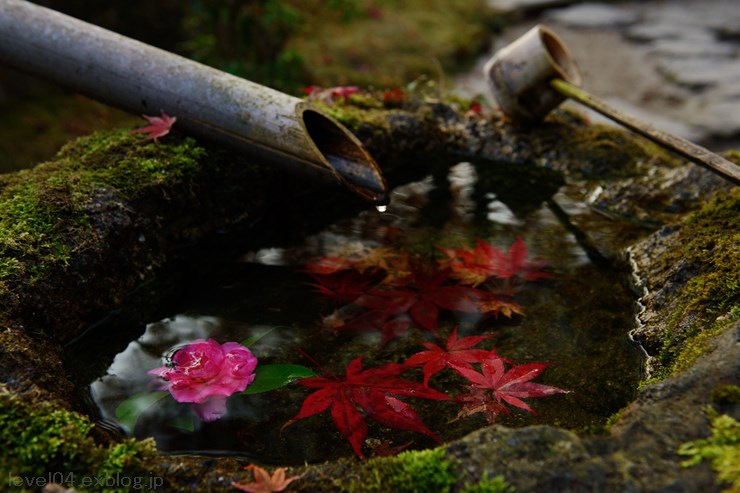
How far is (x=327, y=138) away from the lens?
279 centimetres

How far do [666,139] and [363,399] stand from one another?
5.62 feet

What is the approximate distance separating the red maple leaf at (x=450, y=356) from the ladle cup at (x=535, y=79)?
1502 millimetres

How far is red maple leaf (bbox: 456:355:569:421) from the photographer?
1.84 metres

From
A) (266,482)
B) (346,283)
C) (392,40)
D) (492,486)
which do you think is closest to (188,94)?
(346,283)

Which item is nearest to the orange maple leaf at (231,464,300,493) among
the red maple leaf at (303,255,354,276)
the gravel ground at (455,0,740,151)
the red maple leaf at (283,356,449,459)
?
the red maple leaf at (283,356,449,459)

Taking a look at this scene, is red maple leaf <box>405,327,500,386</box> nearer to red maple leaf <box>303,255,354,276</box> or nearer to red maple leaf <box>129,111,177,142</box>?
red maple leaf <box>303,255,354,276</box>

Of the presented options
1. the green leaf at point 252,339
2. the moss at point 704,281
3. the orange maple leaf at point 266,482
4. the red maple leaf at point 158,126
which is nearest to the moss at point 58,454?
the orange maple leaf at point 266,482

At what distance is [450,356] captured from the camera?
2.02 meters

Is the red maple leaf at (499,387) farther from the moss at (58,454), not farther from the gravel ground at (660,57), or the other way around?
the gravel ground at (660,57)

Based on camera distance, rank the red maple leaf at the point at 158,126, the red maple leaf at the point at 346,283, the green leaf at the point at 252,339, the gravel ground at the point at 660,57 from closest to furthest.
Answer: the green leaf at the point at 252,339 → the red maple leaf at the point at 346,283 → the red maple leaf at the point at 158,126 → the gravel ground at the point at 660,57

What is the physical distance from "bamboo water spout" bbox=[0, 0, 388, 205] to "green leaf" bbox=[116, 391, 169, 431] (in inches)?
43.9

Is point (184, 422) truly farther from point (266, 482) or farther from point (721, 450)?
point (721, 450)

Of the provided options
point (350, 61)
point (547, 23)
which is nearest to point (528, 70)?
point (350, 61)

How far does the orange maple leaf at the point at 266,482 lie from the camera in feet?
4.54
